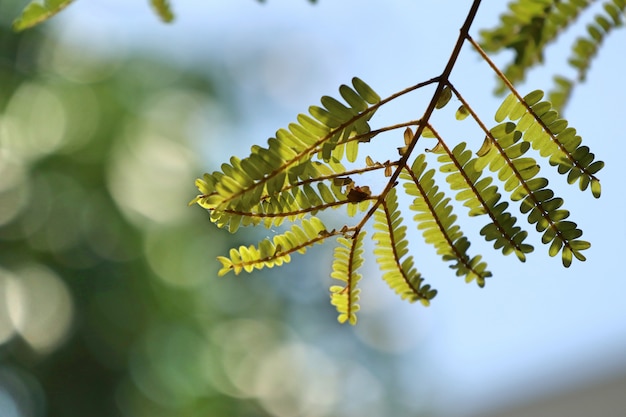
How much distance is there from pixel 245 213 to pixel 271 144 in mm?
39

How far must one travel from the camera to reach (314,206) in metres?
0.37

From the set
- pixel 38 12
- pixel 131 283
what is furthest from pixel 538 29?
pixel 131 283

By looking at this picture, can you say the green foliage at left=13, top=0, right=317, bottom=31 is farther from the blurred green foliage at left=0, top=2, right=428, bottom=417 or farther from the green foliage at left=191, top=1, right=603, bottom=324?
the blurred green foliage at left=0, top=2, right=428, bottom=417

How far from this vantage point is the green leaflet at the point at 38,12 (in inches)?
16.5

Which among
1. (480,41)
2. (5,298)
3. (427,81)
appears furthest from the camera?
(5,298)

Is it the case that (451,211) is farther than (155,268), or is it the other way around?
(155,268)

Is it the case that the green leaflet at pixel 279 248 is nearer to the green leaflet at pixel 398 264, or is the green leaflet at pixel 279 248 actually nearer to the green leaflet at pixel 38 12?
the green leaflet at pixel 398 264

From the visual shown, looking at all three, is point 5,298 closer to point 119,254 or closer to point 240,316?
point 119,254

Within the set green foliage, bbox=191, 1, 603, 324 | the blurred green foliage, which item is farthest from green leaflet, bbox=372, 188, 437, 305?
the blurred green foliage

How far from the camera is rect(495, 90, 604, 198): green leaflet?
0.36 m

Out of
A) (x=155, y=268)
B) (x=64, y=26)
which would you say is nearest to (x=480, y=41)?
(x=155, y=268)

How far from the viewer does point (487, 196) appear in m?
0.38

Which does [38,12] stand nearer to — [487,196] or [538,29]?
[487,196]

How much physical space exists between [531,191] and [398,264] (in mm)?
99
